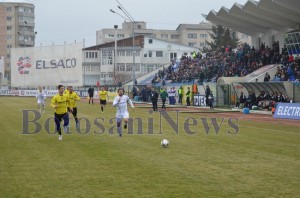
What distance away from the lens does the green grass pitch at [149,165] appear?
1022 centimetres

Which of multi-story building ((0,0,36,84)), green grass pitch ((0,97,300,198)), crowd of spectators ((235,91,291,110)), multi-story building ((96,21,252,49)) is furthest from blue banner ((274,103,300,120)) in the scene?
multi-story building ((96,21,252,49))

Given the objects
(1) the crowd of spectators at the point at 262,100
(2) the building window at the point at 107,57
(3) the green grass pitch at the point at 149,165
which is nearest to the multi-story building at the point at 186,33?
(2) the building window at the point at 107,57

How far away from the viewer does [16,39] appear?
133000 millimetres

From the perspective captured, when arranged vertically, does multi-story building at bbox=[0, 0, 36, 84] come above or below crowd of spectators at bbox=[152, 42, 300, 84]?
above

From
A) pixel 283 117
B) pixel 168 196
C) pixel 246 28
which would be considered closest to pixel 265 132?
pixel 283 117

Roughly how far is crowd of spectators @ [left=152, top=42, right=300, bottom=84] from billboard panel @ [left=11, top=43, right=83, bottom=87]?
17.7 m

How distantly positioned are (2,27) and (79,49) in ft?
175

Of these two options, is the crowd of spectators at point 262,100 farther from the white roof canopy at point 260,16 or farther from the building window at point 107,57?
the building window at point 107,57

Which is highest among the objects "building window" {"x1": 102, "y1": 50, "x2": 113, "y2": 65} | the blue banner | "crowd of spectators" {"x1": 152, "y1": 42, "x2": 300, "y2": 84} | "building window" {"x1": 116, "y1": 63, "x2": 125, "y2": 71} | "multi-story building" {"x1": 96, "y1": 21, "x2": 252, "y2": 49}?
"multi-story building" {"x1": 96, "y1": 21, "x2": 252, "y2": 49}

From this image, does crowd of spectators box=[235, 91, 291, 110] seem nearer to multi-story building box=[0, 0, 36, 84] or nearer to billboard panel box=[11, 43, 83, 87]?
billboard panel box=[11, 43, 83, 87]

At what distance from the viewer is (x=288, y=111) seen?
32.7 m

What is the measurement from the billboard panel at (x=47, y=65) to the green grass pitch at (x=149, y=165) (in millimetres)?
55996

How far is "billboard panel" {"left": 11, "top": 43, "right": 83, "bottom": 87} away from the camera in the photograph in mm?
77125

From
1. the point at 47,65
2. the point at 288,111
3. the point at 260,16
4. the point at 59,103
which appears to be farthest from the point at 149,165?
the point at 47,65
